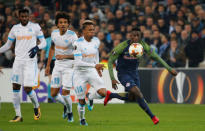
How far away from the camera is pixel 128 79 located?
11969 mm

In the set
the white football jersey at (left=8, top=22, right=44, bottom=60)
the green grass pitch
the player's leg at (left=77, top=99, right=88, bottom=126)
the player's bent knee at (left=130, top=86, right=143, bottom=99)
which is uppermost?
the white football jersey at (left=8, top=22, right=44, bottom=60)

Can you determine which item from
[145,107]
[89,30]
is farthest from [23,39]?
[145,107]

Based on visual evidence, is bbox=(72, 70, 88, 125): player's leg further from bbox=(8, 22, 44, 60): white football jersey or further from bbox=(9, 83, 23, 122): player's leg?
bbox=(9, 83, 23, 122): player's leg

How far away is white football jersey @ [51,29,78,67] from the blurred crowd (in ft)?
14.9

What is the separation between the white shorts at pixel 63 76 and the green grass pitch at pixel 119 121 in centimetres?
84

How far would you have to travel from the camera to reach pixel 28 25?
12.4m

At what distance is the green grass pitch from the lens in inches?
421

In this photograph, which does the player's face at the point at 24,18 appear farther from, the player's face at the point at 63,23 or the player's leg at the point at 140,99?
the player's leg at the point at 140,99

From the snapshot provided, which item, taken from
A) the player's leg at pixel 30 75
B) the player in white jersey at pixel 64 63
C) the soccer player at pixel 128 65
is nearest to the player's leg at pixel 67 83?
the player in white jersey at pixel 64 63

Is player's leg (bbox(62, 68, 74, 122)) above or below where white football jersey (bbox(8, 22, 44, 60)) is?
below

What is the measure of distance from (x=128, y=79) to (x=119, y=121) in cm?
115

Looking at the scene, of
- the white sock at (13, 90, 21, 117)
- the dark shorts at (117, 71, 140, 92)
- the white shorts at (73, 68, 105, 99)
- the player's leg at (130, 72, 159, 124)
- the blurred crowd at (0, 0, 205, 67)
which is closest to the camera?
the player's leg at (130, 72, 159, 124)

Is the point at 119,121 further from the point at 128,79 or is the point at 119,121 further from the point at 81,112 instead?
the point at 81,112

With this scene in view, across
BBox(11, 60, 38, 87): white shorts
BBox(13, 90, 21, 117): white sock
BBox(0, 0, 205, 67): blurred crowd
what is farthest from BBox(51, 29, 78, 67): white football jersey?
BBox(0, 0, 205, 67): blurred crowd
